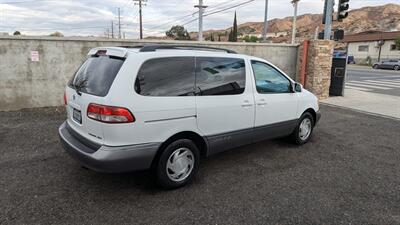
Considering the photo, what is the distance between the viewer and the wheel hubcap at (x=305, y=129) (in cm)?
525

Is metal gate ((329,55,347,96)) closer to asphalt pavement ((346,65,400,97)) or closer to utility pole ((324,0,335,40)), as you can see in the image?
utility pole ((324,0,335,40))

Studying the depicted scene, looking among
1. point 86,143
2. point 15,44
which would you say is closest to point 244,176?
point 86,143

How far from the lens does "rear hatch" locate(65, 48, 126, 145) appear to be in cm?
302

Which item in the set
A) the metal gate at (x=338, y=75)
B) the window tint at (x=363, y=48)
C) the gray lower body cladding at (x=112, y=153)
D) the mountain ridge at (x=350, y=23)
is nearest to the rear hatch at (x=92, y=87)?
the gray lower body cladding at (x=112, y=153)

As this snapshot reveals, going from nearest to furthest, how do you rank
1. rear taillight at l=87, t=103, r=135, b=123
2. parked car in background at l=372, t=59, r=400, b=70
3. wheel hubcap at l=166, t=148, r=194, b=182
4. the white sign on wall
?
rear taillight at l=87, t=103, r=135, b=123 → wheel hubcap at l=166, t=148, r=194, b=182 → the white sign on wall → parked car in background at l=372, t=59, r=400, b=70

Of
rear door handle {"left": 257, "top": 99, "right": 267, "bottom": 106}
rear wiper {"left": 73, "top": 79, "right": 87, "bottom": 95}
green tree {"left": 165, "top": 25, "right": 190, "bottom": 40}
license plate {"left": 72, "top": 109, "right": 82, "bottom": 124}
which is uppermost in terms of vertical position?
green tree {"left": 165, "top": 25, "right": 190, "bottom": 40}

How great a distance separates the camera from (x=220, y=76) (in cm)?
379

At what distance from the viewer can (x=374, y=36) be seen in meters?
48.7

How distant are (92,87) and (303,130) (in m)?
3.89

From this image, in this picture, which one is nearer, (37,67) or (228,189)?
(228,189)

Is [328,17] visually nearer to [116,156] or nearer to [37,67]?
[37,67]

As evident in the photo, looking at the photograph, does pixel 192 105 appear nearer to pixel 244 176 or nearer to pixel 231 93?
pixel 231 93

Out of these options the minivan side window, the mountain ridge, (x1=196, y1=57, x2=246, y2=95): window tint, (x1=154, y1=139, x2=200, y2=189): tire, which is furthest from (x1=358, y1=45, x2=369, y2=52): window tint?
(x1=154, y1=139, x2=200, y2=189): tire

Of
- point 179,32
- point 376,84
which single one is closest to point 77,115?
point 376,84
